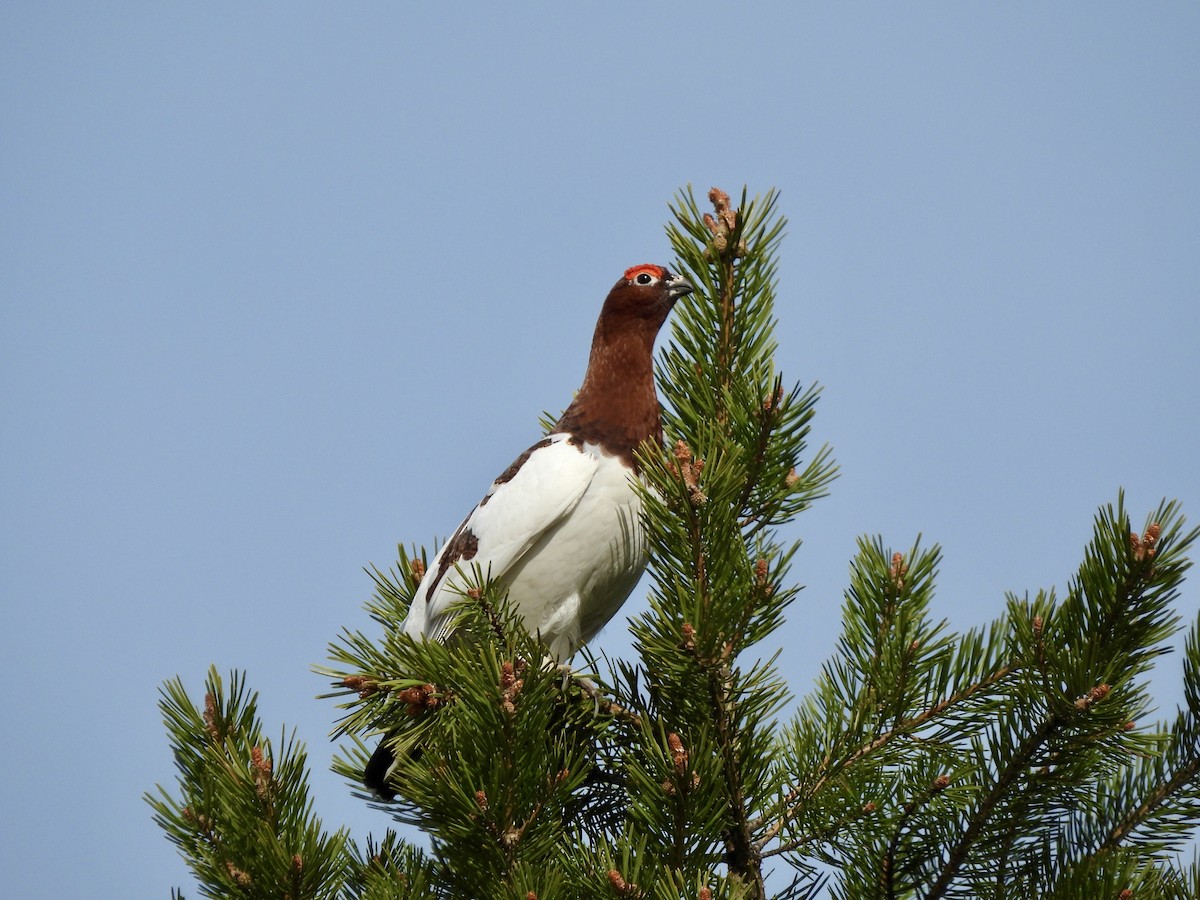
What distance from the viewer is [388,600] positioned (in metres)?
4.80

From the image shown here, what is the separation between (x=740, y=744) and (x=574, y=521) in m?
1.44

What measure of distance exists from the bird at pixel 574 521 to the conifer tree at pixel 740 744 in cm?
86

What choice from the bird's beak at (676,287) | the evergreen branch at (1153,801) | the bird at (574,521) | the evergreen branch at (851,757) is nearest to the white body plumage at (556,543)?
the bird at (574,521)

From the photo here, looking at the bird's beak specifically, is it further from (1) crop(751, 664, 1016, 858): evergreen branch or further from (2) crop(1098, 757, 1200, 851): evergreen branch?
(2) crop(1098, 757, 1200, 851): evergreen branch

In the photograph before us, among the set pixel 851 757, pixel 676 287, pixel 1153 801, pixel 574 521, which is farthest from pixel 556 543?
pixel 1153 801

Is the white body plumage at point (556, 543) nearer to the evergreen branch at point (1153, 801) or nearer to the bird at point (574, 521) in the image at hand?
the bird at point (574, 521)

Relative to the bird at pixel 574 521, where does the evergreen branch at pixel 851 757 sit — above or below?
below

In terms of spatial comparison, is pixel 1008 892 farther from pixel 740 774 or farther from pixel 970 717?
pixel 740 774

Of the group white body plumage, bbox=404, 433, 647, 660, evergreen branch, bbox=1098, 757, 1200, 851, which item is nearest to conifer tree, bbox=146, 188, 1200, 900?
evergreen branch, bbox=1098, 757, 1200, 851

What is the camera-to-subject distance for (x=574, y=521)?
4.45 m

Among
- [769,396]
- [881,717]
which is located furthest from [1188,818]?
[769,396]

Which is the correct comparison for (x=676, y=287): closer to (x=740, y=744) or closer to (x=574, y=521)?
(x=574, y=521)

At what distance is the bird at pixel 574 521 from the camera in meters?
4.45

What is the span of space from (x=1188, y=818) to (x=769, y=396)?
163 centimetres
